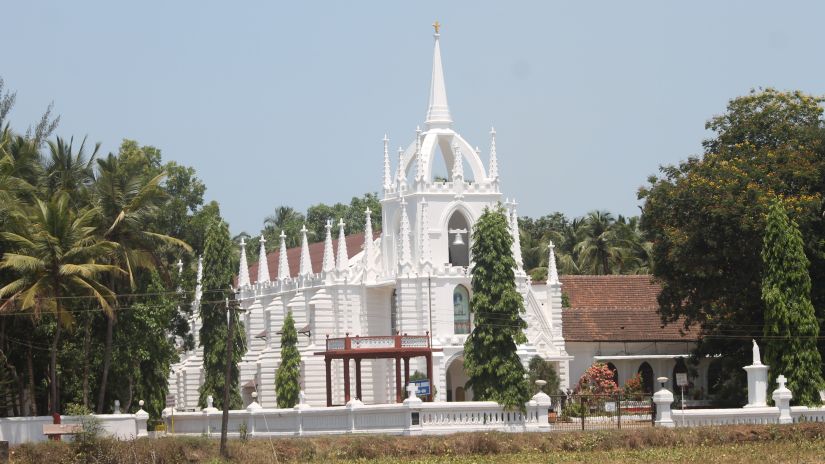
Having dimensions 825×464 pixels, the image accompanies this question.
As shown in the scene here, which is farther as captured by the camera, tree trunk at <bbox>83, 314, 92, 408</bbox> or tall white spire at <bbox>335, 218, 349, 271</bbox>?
tall white spire at <bbox>335, 218, 349, 271</bbox>

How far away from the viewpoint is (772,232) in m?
54.2

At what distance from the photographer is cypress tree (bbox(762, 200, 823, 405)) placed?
52656 millimetres

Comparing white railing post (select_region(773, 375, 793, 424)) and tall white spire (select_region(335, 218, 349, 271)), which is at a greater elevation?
tall white spire (select_region(335, 218, 349, 271))

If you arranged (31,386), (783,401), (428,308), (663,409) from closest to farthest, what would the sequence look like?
1. (663,409)
2. (783,401)
3. (31,386)
4. (428,308)

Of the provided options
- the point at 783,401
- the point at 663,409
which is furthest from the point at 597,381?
the point at 663,409

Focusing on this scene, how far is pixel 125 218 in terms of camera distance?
195 ft

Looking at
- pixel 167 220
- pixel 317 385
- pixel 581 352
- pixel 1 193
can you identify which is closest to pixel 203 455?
pixel 1 193

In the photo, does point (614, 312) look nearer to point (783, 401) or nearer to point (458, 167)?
point (458, 167)

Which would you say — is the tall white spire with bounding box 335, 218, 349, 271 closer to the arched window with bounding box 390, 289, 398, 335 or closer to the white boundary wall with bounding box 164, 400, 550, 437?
the arched window with bounding box 390, 289, 398, 335

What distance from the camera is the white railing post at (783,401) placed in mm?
50562

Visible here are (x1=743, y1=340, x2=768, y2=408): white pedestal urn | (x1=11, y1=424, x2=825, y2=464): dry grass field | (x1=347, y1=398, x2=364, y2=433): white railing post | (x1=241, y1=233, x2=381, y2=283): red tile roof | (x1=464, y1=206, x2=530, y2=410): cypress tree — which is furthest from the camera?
(x1=241, y1=233, x2=381, y2=283): red tile roof

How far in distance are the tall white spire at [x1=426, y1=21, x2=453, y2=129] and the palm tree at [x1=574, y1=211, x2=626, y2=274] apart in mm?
24459

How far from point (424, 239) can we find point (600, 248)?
27.7m

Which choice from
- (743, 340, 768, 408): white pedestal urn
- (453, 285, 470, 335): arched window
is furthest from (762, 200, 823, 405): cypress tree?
(453, 285, 470, 335): arched window
